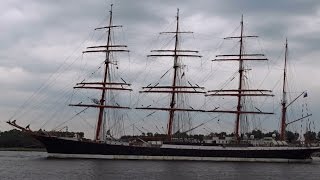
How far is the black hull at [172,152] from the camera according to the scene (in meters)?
106

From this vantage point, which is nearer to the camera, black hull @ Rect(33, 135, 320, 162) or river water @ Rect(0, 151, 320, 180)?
river water @ Rect(0, 151, 320, 180)

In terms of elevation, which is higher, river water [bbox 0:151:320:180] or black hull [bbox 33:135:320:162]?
black hull [bbox 33:135:320:162]

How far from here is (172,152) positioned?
11081 centimetres

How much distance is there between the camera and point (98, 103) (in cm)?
11244

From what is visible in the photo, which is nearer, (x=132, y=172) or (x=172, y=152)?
(x=132, y=172)

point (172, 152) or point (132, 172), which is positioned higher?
point (172, 152)

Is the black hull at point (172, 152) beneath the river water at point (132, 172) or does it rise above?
above

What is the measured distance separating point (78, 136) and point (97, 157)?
569 cm

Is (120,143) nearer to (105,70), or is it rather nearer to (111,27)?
(105,70)

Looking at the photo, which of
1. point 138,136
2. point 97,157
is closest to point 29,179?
point 97,157

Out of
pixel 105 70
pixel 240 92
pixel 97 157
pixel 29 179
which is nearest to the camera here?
pixel 29 179

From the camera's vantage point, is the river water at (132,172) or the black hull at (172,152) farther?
the black hull at (172,152)

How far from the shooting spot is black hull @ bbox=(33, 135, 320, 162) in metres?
106

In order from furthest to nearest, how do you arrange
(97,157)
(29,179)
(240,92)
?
(240,92), (97,157), (29,179)
